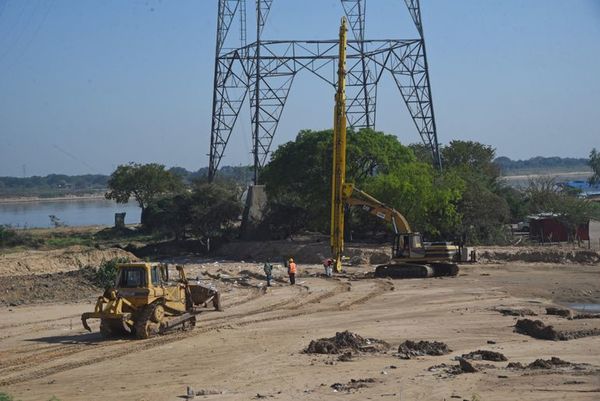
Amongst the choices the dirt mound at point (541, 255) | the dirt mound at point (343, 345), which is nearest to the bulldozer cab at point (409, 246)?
the dirt mound at point (541, 255)

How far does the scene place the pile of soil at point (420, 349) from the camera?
20.5 meters

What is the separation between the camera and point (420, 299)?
33.1 m

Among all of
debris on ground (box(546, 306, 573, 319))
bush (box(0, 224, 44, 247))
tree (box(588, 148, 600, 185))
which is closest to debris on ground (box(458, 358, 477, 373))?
debris on ground (box(546, 306, 573, 319))

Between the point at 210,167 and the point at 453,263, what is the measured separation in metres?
26.4

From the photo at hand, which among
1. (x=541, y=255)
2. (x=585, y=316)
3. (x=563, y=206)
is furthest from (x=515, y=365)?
(x=563, y=206)

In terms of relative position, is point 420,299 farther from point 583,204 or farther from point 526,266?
point 583,204

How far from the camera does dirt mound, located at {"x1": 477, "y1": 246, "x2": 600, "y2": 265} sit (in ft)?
160

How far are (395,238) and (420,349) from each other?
21074mm

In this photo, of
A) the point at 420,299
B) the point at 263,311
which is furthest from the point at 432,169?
the point at 263,311

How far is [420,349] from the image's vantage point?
20875 millimetres

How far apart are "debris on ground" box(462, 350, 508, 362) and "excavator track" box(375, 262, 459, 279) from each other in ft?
67.3

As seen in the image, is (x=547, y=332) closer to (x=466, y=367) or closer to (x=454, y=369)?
(x=454, y=369)

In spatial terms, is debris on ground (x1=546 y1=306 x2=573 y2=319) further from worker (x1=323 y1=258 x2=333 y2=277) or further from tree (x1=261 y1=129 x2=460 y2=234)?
tree (x1=261 y1=129 x2=460 y2=234)

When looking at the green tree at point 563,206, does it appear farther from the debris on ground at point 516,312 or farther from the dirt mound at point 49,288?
the dirt mound at point 49,288
